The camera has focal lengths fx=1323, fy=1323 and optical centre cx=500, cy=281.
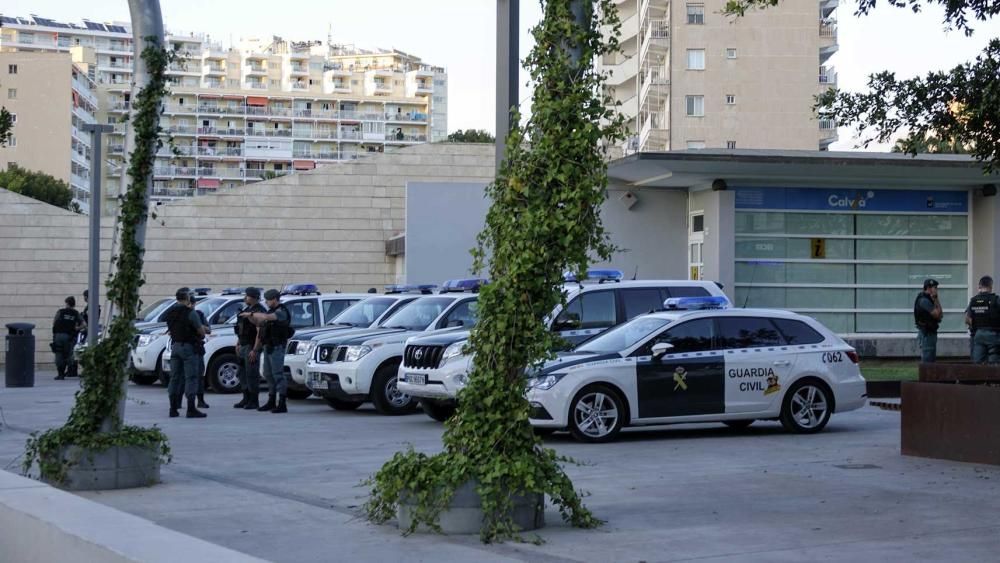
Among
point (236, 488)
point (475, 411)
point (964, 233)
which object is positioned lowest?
point (236, 488)

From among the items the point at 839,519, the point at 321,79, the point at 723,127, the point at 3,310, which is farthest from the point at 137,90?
the point at 321,79

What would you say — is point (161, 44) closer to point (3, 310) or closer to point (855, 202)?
point (855, 202)

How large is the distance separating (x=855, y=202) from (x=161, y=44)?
20.8m

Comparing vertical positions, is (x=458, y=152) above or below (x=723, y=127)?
below

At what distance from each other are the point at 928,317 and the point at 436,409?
9.40 m

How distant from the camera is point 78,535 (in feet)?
17.4

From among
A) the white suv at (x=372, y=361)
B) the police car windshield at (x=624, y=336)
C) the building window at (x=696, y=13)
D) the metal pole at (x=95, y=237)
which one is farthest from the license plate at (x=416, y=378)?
the building window at (x=696, y=13)

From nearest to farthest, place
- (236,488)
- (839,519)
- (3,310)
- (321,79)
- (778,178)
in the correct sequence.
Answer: (839,519)
(236,488)
(778,178)
(3,310)
(321,79)

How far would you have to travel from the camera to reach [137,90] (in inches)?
453

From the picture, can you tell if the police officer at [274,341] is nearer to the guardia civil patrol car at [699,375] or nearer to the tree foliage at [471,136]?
the guardia civil patrol car at [699,375]

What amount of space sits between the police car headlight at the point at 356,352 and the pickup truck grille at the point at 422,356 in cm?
137

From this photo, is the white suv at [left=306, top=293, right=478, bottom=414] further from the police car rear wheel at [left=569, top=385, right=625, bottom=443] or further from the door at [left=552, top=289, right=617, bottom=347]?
the police car rear wheel at [left=569, top=385, right=625, bottom=443]

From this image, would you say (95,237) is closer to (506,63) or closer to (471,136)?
(506,63)

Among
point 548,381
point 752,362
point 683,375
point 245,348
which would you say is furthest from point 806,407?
point 245,348
